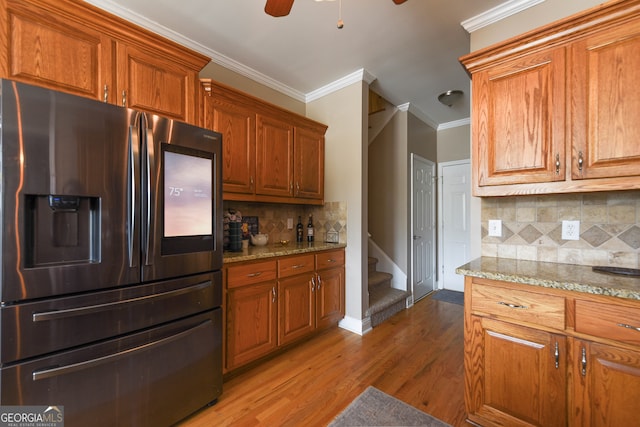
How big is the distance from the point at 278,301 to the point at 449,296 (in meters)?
3.03

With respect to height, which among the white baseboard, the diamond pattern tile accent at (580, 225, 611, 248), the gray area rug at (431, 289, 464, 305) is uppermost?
the diamond pattern tile accent at (580, 225, 611, 248)

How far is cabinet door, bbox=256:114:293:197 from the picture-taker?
2484 millimetres

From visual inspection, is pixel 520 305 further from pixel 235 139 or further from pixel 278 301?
pixel 235 139

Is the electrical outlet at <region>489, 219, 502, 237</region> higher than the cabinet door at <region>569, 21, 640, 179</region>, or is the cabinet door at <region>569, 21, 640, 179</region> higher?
the cabinet door at <region>569, 21, 640, 179</region>

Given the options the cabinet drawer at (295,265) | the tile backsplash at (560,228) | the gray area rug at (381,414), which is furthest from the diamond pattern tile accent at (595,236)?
the cabinet drawer at (295,265)

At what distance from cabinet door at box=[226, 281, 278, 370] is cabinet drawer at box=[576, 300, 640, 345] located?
1916mm

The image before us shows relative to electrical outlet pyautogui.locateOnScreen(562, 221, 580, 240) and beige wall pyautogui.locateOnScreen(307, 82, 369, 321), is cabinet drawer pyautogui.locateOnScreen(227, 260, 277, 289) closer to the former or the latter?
beige wall pyautogui.locateOnScreen(307, 82, 369, 321)

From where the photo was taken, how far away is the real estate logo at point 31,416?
1.08 metres

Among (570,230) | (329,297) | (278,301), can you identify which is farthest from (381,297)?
(570,230)

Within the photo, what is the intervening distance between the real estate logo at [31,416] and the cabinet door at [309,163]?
7.13 ft

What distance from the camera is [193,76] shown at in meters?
1.98

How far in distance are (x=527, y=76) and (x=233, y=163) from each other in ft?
7.15

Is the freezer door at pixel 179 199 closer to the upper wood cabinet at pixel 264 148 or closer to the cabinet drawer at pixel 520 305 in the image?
the upper wood cabinet at pixel 264 148

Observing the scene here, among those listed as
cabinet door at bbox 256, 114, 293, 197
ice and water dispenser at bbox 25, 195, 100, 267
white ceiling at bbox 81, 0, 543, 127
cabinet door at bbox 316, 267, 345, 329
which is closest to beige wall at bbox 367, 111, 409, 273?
white ceiling at bbox 81, 0, 543, 127
